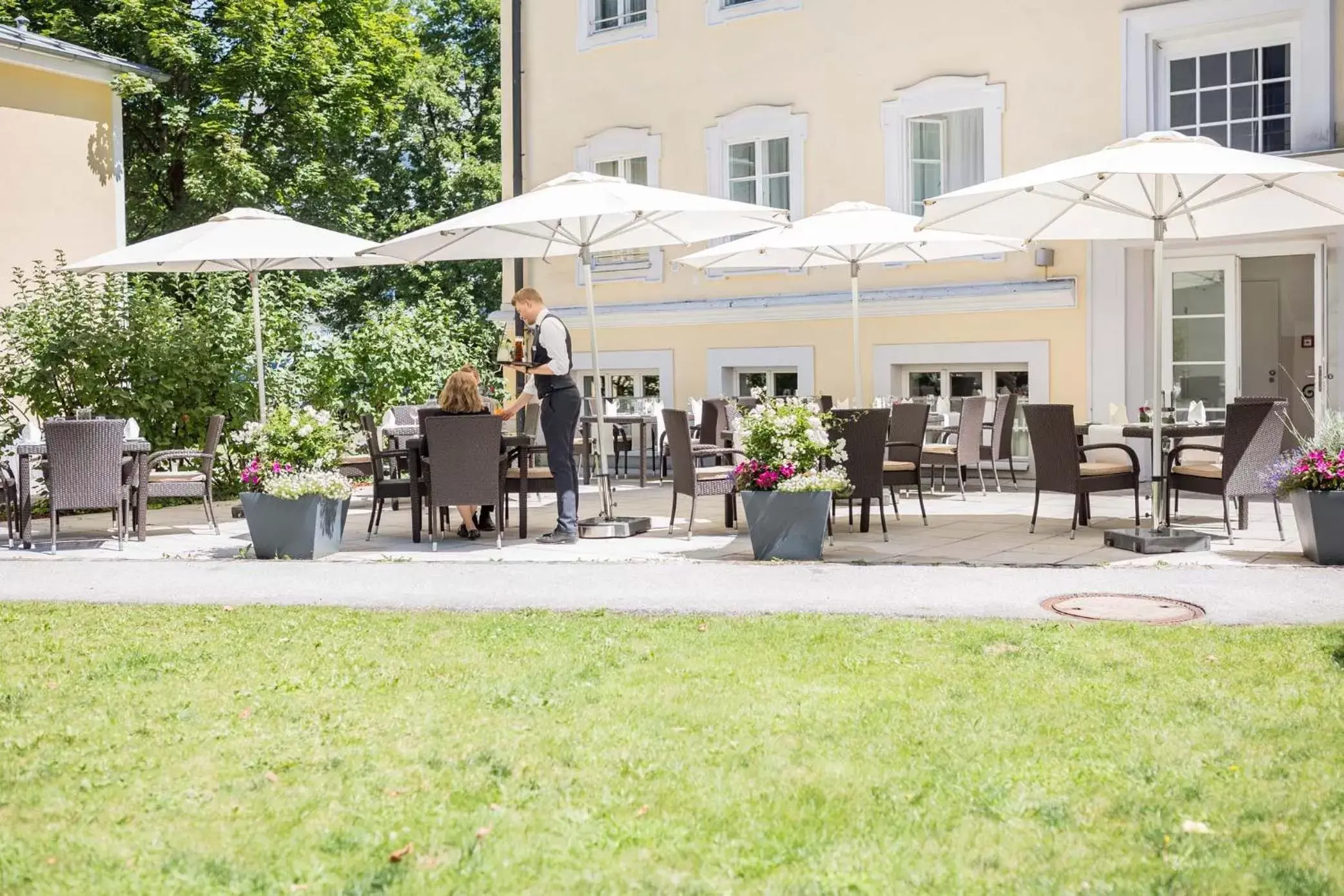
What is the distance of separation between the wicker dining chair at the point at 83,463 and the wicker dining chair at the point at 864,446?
16.6 feet

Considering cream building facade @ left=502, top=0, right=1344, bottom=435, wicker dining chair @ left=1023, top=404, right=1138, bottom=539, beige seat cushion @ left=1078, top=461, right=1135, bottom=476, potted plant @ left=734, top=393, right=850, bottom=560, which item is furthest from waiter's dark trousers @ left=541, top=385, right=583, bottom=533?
cream building facade @ left=502, top=0, right=1344, bottom=435

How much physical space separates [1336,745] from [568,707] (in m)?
2.48

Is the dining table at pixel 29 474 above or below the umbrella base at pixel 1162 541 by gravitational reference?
above

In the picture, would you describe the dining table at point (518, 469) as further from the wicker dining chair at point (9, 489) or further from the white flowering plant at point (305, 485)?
the wicker dining chair at point (9, 489)

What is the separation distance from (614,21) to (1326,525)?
11934mm

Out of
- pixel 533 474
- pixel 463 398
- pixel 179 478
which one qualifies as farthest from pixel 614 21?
pixel 179 478

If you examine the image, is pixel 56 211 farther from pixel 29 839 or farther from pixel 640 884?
pixel 640 884

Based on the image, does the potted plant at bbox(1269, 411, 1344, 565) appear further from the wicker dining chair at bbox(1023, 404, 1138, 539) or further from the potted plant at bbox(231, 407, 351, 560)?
the potted plant at bbox(231, 407, 351, 560)

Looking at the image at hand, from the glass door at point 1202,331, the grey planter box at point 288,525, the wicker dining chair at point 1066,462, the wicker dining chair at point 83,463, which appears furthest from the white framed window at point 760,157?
the wicker dining chair at point 83,463

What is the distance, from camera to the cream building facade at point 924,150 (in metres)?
12.7

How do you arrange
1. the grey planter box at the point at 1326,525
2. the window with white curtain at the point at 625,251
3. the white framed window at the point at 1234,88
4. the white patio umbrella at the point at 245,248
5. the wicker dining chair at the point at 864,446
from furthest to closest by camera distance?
the window with white curtain at the point at 625,251
the white framed window at the point at 1234,88
the white patio umbrella at the point at 245,248
the wicker dining chair at the point at 864,446
the grey planter box at the point at 1326,525

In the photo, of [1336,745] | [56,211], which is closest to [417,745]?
[1336,745]

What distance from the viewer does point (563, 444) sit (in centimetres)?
981

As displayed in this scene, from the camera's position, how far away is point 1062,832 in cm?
354
